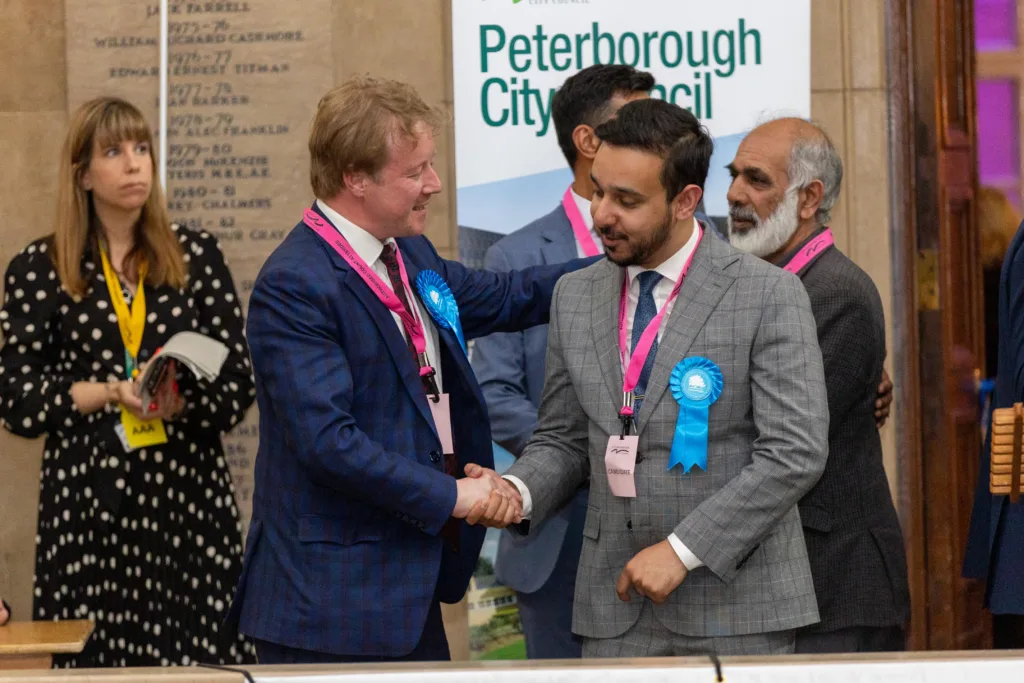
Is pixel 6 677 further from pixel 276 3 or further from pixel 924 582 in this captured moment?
pixel 924 582

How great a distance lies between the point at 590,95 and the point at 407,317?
4.70ft

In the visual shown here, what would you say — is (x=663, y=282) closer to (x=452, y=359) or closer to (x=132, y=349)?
(x=452, y=359)

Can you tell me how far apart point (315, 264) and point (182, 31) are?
249 cm

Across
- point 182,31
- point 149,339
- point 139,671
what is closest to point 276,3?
point 182,31

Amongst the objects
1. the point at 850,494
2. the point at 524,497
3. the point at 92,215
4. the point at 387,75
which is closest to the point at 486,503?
the point at 524,497

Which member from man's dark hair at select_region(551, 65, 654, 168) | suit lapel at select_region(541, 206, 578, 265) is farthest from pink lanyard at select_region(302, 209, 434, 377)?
man's dark hair at select_region(551, 65, 654, 168)

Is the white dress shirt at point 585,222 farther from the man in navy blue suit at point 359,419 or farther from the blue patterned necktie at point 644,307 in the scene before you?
the blue patterned necktie at point 644,307

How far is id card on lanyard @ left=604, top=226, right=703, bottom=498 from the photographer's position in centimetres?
267

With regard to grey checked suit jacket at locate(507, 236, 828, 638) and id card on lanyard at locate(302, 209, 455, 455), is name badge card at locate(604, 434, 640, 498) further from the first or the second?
id card on lanyard at locate(302, 209, 455, 455)

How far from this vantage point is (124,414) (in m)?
3.96

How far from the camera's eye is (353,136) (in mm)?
2883

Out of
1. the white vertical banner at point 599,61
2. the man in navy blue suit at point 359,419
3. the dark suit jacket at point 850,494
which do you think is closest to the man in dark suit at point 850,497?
the dark suit jacket at point 850,494

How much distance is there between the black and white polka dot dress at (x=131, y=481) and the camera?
394cm

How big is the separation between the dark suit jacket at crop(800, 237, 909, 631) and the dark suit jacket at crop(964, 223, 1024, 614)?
0.81 ft
